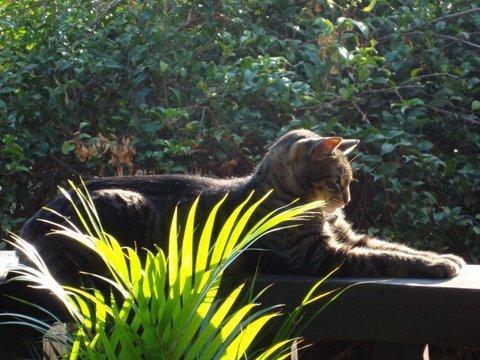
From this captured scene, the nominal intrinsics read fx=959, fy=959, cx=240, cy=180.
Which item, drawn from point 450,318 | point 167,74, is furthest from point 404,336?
point 167,74

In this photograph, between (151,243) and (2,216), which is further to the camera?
(2,216)

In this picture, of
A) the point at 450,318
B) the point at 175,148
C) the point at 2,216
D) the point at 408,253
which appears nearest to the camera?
the point at 450,318

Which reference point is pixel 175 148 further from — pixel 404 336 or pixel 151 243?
pixel 404 336

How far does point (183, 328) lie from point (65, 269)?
1.59 m

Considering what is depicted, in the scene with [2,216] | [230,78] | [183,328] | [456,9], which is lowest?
[2,216]

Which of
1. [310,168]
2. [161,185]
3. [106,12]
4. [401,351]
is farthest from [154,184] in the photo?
[106,12]

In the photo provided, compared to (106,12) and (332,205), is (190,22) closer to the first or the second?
(106,12)

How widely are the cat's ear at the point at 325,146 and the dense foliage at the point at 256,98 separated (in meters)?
0.61

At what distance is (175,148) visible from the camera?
4.43 meters

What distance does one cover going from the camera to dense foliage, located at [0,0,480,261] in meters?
4.53

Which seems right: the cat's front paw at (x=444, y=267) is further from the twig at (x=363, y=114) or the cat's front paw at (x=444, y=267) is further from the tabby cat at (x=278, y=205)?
the twig at (x=363, y=114)

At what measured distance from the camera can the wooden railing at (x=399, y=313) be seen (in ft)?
7.66

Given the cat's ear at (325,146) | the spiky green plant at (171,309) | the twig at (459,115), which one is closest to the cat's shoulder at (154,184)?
the cat's ear at (325,146)

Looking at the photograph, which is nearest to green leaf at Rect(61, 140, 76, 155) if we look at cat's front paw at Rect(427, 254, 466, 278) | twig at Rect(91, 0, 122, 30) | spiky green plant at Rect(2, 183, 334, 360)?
twig at Rect(91, 0, 122, 30)
